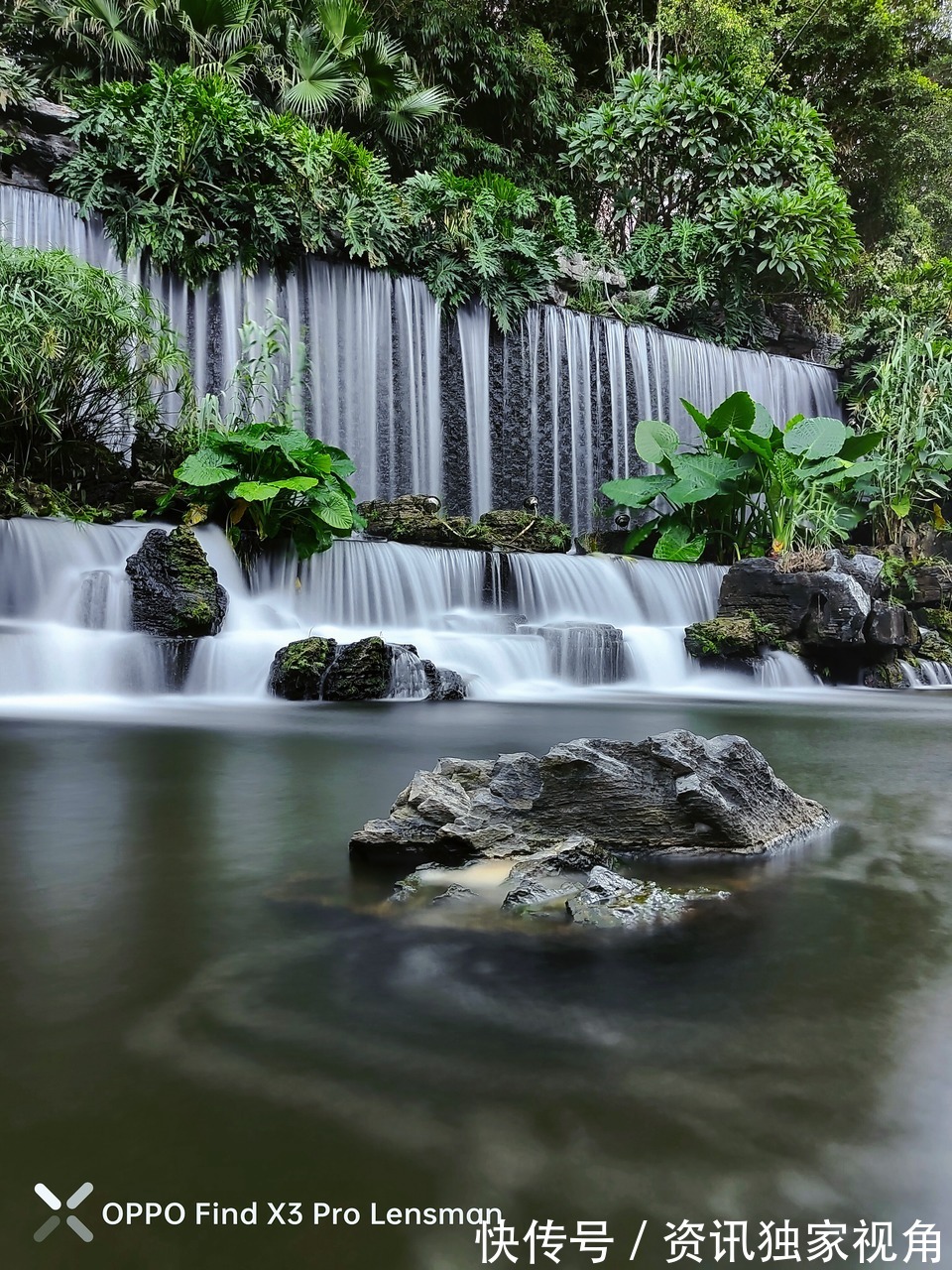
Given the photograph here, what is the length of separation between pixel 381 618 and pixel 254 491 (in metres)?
1.76

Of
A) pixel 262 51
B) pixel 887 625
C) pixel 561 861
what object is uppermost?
pixel 262 51

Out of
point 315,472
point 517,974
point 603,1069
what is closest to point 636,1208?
point 603,1069

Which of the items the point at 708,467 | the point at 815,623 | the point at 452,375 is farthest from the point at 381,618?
the point at 452,375

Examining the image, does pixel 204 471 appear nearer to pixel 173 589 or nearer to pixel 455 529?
pixel 173 589

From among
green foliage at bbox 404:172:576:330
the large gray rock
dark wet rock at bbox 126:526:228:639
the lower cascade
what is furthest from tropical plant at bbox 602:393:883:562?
the large gray rock

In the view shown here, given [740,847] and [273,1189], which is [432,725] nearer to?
[740,847]

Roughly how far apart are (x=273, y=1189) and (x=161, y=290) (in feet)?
41.7

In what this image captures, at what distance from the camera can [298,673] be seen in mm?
6750

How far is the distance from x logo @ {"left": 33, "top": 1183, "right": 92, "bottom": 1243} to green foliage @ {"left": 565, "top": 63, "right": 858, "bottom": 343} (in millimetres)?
16398

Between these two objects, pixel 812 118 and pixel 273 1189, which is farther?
pixel 812 118

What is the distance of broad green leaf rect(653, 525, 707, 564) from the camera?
37.4 feet

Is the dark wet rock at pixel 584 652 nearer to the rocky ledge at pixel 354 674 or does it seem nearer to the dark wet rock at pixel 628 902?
the rocky ledge at pixel 354 674

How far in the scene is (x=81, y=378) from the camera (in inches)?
365

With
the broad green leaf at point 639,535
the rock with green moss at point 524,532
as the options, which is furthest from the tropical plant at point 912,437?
the rock with green moss at point 524,532
